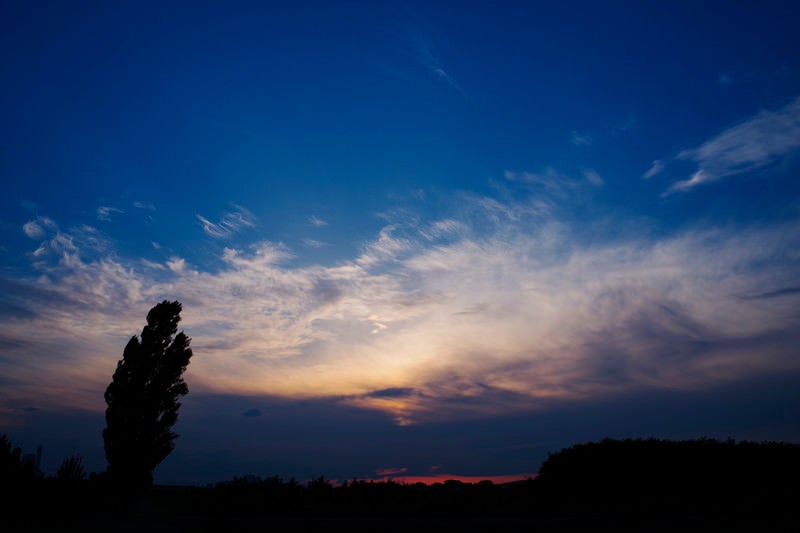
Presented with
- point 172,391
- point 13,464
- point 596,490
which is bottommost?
point 596,490

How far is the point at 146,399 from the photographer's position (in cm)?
2872

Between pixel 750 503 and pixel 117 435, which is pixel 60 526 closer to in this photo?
pixel 750 503

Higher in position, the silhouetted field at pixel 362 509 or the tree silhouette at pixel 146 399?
the tree silhouette at pixel 146 399

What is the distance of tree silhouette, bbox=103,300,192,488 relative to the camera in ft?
89.5

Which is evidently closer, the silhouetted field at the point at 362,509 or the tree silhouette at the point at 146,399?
the silhouetted field at the point at 362,509

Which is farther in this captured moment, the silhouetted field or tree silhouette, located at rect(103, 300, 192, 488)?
tree silhouette, located at rect(103, 300, 192, 488)

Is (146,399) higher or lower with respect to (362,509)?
higher

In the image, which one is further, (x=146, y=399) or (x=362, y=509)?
(x=146, y=399)

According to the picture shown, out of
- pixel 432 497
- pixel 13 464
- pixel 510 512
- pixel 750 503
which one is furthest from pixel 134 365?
pixel 750 503

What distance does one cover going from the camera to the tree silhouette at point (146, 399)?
27.3m

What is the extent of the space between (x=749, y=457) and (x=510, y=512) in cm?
Result: 1571

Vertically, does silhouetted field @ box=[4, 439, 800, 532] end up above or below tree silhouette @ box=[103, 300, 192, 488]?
below

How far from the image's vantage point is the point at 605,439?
19562mm

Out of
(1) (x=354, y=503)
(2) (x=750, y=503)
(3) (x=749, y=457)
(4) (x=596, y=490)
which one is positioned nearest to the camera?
(1) (x=354, y=503)
